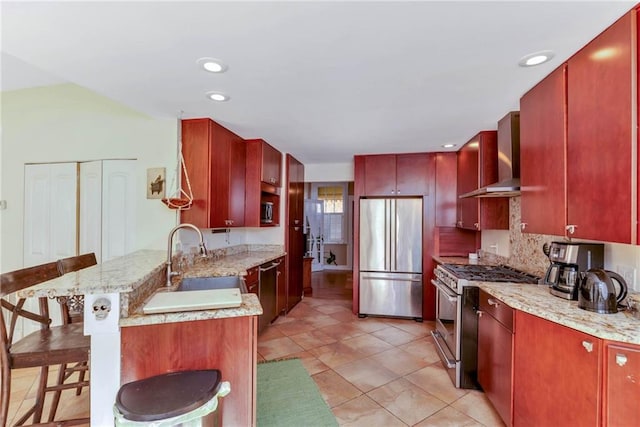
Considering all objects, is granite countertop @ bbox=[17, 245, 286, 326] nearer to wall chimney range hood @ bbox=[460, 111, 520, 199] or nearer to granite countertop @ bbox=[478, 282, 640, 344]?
granite countertop @ bbox=[478, 282, 640, 344]

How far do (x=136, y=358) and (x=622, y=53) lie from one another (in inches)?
108

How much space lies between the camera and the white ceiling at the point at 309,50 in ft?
4.12

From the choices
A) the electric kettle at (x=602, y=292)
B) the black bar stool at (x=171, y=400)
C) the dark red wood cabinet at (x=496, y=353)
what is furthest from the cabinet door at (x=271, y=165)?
the electric kettle at (x=602, y=292)

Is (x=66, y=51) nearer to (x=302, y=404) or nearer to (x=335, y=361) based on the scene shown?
(x=302, y=404)

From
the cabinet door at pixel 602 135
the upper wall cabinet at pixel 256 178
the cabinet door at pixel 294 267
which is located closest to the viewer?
the cabinet door at pixel 602 135

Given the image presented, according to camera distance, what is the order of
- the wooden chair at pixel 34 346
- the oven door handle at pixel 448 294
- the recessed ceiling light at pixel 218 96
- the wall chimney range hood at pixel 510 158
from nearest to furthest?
1. the wooden chair at pixel 34 346
2. the recessed ceiling light at pixel 218 96
3. the wall chimney range hood at pixel 510 158
4. the oven door handle at pixel 448 294

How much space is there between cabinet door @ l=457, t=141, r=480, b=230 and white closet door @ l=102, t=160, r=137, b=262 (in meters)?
3.73

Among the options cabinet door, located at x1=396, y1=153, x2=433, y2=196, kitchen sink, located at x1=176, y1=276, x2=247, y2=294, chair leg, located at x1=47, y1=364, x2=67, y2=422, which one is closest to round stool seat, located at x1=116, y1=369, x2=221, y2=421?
kitchen sink, located at x1=176, y1=276, x2=247, y2=294

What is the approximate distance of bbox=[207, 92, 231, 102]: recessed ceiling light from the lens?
2.14 metres

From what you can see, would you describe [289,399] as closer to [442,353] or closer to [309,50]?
[442,353]

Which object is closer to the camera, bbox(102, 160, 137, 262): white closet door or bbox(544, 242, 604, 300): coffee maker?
bbox(544, 242, 604, 300): coffee maker

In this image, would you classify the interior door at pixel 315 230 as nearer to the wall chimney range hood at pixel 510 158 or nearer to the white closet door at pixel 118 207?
the white closet door at pixel 118 207

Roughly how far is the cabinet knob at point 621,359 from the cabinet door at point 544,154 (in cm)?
70

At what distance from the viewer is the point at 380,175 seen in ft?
13.4
